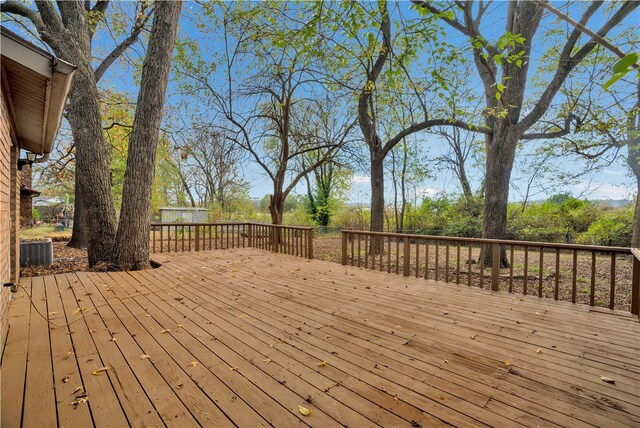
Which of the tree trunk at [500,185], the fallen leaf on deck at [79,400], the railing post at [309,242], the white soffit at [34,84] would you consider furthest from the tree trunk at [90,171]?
the tree trunk at [500,185]

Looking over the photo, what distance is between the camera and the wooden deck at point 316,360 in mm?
1626

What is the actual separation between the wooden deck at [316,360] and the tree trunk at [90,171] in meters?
1.56

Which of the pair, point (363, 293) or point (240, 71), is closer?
point (363, 293)

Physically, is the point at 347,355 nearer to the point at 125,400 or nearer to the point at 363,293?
the point at 125,400

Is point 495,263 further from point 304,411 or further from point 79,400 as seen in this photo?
point 79,400

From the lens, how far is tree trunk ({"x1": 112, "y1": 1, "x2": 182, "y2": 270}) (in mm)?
5172

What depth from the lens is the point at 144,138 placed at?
5199mm

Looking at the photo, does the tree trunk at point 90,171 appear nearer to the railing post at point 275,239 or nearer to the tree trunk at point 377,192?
the railing post at point 275,239

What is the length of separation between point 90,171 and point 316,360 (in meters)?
5.48

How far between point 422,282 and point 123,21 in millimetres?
9743

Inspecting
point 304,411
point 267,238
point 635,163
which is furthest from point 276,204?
point 635,163

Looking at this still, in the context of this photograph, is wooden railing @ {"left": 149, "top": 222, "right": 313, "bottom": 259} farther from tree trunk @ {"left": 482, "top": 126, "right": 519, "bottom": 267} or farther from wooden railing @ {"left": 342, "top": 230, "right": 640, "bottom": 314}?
tree trunk @ {"left": 482, "top": 126, "right": 519, "bottom": 267}

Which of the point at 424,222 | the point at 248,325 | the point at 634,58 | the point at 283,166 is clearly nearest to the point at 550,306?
the point at 248,325

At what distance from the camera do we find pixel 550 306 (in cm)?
352
